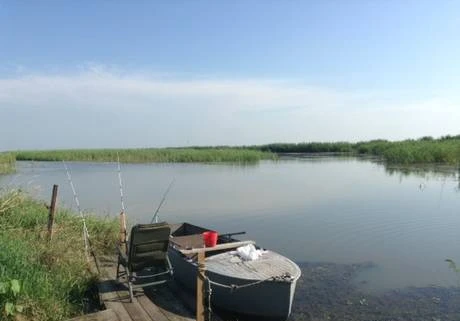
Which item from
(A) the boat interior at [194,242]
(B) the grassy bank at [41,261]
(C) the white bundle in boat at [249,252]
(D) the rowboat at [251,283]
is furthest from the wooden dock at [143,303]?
(C) the white bundle in boat at [249,252]

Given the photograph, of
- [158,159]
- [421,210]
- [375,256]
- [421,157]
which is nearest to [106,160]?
[158,159]

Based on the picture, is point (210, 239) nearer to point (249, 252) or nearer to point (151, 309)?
point (249, 252)

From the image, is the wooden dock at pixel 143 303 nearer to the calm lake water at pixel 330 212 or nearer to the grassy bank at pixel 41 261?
the grassy bank at pixel 41 261

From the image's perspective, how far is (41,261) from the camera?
7426mm

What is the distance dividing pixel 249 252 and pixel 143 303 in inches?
75.2

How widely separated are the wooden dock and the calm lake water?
4.16 m

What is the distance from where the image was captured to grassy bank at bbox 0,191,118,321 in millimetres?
5820

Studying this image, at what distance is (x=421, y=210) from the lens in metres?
18.0

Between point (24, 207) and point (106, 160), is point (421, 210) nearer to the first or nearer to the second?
point (24, 207)

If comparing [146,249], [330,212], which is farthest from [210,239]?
[330,212]

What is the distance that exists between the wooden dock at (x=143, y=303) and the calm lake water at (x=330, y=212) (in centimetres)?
416

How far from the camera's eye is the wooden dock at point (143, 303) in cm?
615

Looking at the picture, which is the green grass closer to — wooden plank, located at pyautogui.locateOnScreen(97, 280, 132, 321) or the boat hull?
wooden plank, located at pyautogui.locateOnScreen(97, 280, 132, 321)

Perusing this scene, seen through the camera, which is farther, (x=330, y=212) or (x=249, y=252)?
(x=330, y=212)
